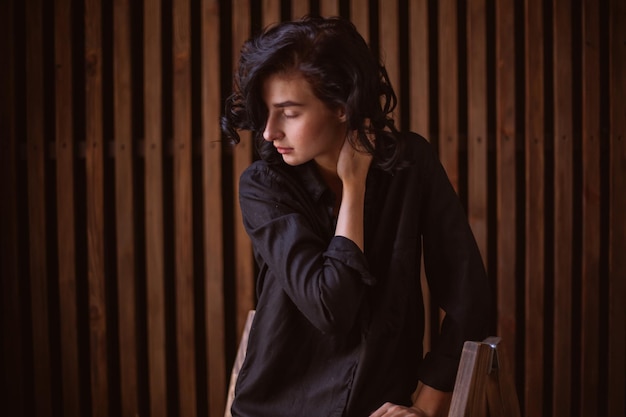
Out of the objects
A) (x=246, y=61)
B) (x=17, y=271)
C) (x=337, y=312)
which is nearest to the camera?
(x=337, y=312)

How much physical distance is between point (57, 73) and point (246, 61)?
6.01ft

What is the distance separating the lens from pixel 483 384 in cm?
113

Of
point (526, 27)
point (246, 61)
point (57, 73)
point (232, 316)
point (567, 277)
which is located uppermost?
point (526, 27)

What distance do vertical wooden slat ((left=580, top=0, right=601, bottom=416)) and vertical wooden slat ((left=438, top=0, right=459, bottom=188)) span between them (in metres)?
0.58

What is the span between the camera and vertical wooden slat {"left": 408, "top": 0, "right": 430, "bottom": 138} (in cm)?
259

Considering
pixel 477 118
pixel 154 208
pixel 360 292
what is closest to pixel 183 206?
pixel 154 208

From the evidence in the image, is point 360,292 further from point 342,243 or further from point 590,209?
point 590,209

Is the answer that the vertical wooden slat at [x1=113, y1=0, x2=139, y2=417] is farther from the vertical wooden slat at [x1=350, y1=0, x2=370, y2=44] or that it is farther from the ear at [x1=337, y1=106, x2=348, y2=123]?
the ear at [x1=337, y1=106, x2=348, y2=123]

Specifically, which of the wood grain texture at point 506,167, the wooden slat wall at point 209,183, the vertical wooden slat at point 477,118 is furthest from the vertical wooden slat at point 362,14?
the wood grain texture at point 506,167

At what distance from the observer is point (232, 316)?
2.82 metres

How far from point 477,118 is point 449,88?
0.60 feet

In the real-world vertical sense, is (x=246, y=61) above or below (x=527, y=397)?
above

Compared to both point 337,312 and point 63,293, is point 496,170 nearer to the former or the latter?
point 337,312

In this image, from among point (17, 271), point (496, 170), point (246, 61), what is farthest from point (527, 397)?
point (17, 271)
